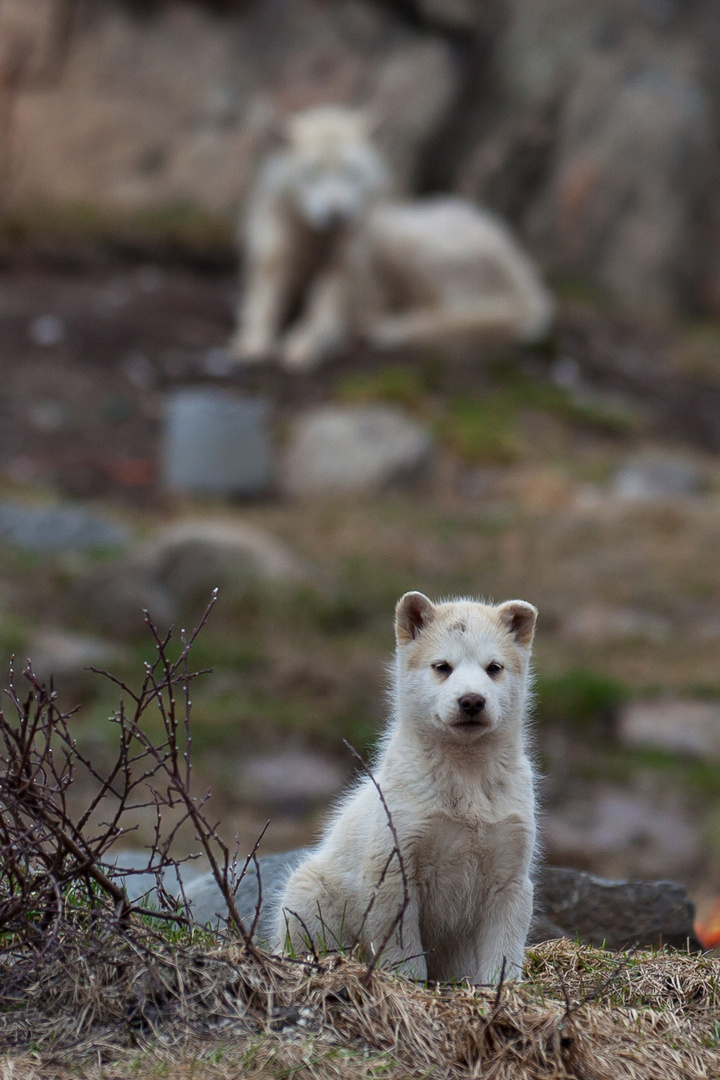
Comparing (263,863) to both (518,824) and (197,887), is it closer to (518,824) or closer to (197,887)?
(197,887)

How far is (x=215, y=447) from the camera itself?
13328 millimetres

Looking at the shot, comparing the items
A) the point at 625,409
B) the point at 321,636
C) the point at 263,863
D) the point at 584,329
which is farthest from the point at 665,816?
the point at 584,329

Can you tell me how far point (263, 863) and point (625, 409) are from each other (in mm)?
12804

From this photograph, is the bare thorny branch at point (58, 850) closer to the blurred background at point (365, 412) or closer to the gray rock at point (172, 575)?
the blurred background at point (365, 412)

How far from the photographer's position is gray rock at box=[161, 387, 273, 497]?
43.7 feet

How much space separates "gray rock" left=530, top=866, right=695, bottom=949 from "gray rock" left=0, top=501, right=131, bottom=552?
7.34 metres

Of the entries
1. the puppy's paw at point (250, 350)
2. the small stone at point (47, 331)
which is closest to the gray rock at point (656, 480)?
the puppy's paw at point (250, 350)

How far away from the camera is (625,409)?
16.5 m

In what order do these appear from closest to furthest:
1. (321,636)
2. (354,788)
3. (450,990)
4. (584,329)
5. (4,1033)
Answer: (4,1033)
(450,990)
(354,788)
(321,636)
(584,329)

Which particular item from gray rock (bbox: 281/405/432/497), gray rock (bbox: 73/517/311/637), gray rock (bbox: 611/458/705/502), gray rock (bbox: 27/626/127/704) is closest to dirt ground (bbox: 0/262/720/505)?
gray rock (bbox: 281/405/432/497)

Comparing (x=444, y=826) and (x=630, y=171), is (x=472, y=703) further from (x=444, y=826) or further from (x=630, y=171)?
(x=630, y=171)

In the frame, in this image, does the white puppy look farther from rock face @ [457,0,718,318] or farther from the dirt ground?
rock face @ [457,0,718,318]

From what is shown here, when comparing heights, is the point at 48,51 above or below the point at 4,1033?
above

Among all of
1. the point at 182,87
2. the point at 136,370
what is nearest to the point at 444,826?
the point at 136,370
